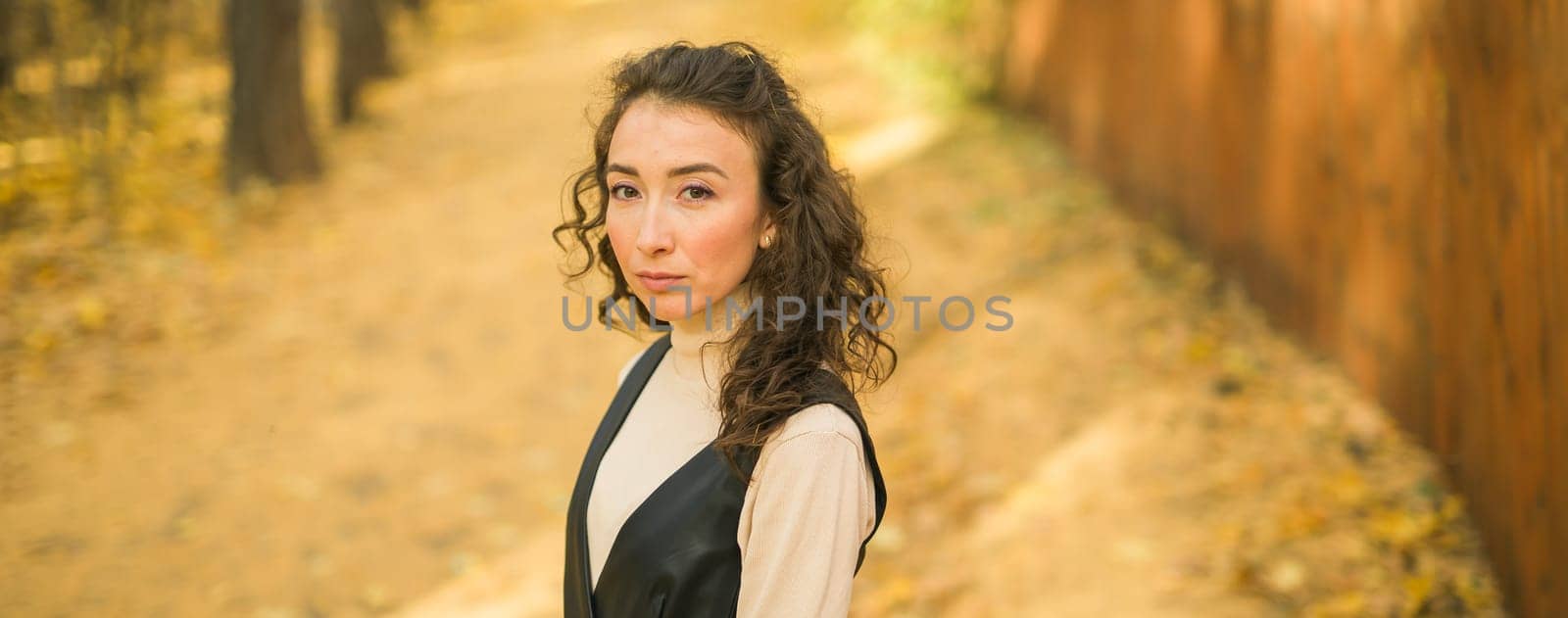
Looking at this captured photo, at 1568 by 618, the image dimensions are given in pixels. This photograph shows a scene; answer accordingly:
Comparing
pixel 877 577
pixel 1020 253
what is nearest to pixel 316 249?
pixel 1020 253

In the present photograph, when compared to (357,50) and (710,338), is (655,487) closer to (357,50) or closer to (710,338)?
(710,338)

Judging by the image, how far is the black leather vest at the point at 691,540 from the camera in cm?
179

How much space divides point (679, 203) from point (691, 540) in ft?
1.62

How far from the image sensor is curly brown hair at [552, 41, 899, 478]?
5.93 ft

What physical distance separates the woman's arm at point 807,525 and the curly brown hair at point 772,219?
7cm

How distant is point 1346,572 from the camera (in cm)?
423

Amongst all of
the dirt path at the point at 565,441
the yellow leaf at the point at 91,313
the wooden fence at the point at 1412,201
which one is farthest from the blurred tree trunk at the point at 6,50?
the wooden fence at the point at 1412,201

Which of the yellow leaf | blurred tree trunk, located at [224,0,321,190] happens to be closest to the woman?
the yellow leaf

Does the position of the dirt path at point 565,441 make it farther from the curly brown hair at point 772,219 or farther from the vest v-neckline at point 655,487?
the curly brown hair at point 772,219

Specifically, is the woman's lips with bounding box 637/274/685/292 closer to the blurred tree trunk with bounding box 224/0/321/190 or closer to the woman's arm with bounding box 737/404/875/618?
the woman's arm with bounding box 737/404/875/618

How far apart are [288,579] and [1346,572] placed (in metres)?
3.94

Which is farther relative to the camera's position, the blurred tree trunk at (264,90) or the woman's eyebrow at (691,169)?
the blurred tree trunk at (264,90)

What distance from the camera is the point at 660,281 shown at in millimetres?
1854

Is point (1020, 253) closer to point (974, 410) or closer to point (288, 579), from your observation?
point (974, 410)
